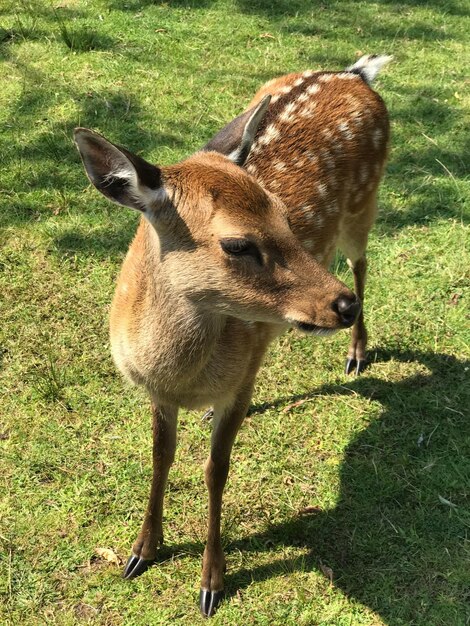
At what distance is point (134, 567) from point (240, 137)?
186cm

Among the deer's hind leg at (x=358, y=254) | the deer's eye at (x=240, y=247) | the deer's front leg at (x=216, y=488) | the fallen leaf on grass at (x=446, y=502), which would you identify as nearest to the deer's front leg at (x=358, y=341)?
the deer's hind leg at (x=358, y=254)

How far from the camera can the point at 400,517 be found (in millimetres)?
3271

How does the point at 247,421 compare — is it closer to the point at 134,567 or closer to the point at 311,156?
the point at 134,567

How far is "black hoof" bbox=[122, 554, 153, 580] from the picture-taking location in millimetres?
2975

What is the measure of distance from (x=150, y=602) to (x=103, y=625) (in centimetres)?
21

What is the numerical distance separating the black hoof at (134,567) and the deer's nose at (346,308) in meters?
1.50

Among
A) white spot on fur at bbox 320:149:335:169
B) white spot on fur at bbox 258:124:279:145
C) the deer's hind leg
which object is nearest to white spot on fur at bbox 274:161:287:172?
white spot on fur at bbox 258:124:279:145

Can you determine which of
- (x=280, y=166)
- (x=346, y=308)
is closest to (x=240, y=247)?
(x=346, y=308)

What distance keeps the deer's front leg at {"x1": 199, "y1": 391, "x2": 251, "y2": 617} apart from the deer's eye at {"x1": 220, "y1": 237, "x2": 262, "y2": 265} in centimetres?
84

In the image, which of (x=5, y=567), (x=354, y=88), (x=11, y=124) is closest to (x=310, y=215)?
(x=354, y=88)

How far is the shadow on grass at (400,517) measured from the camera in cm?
300

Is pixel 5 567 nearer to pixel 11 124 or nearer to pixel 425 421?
pixel 425 421

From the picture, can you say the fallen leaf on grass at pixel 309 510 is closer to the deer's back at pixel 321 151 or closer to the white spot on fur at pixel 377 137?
the deer's back at pixel 321 151

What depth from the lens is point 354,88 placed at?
348 centimetres
